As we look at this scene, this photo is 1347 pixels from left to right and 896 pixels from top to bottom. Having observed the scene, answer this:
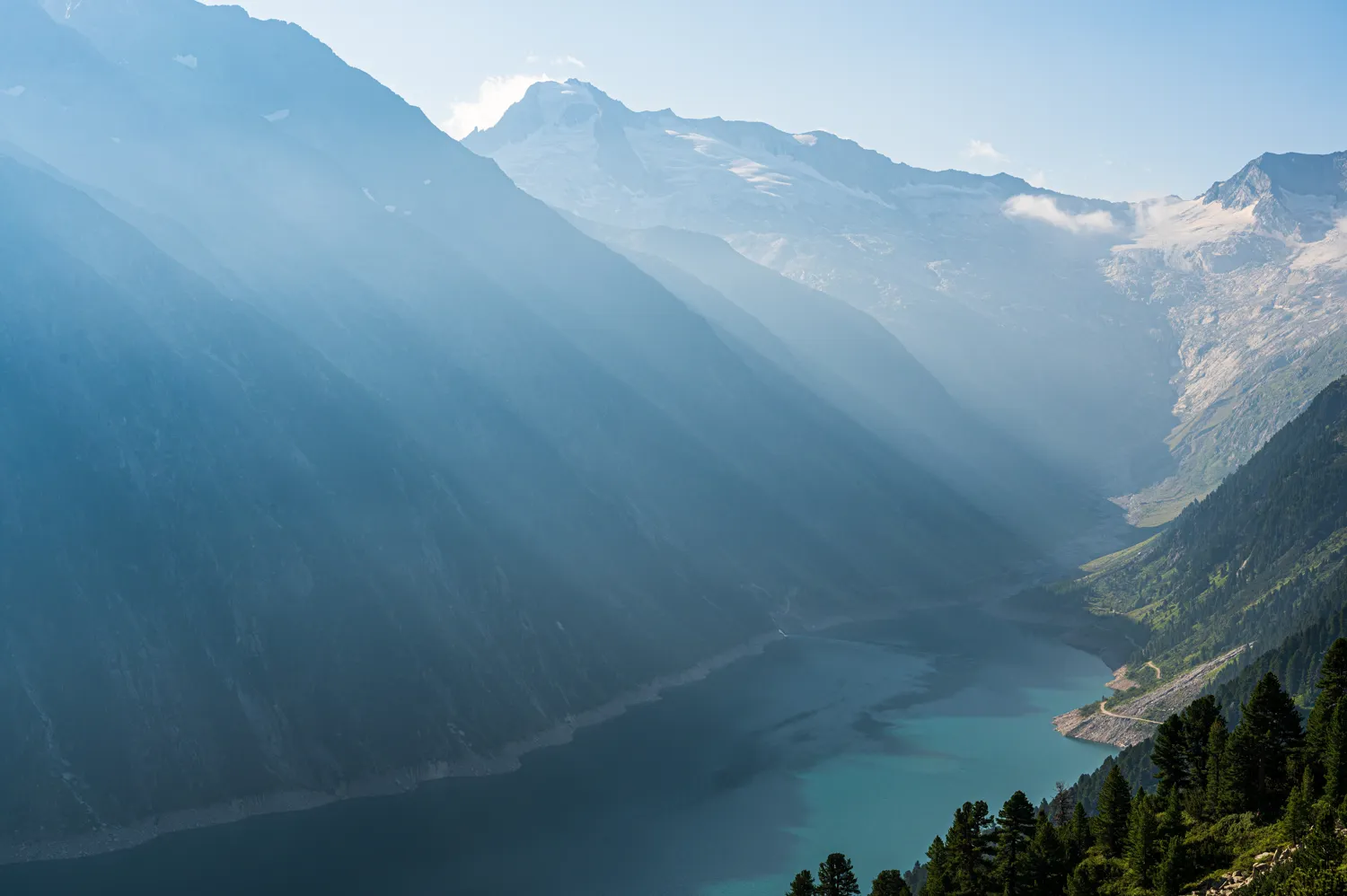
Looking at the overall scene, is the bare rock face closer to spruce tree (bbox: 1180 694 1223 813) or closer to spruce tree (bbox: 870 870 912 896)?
spruce tree (bbox: 1180 694 1223 813)

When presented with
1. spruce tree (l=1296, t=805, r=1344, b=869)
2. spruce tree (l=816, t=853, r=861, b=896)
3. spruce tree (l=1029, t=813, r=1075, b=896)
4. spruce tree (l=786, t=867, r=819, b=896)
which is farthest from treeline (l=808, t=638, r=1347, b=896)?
spruce tree (l=1296, t=805, r=1344, b=869)

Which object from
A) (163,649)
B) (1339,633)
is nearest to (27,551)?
(163,649)

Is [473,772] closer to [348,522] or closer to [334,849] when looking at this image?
[334,849]

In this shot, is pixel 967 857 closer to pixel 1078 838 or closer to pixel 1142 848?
pixel 1078 838

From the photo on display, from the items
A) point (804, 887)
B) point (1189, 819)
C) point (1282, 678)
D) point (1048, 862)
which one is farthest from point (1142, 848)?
point (1282, 678)

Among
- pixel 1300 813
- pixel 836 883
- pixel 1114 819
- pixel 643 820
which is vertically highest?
pixel 1300 813

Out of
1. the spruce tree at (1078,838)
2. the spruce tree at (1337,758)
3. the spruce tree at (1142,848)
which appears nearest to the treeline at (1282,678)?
the spruce tree at (1078,838)

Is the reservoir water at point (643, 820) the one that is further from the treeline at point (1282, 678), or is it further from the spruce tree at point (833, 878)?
the spruce tree at point (833, 878)
